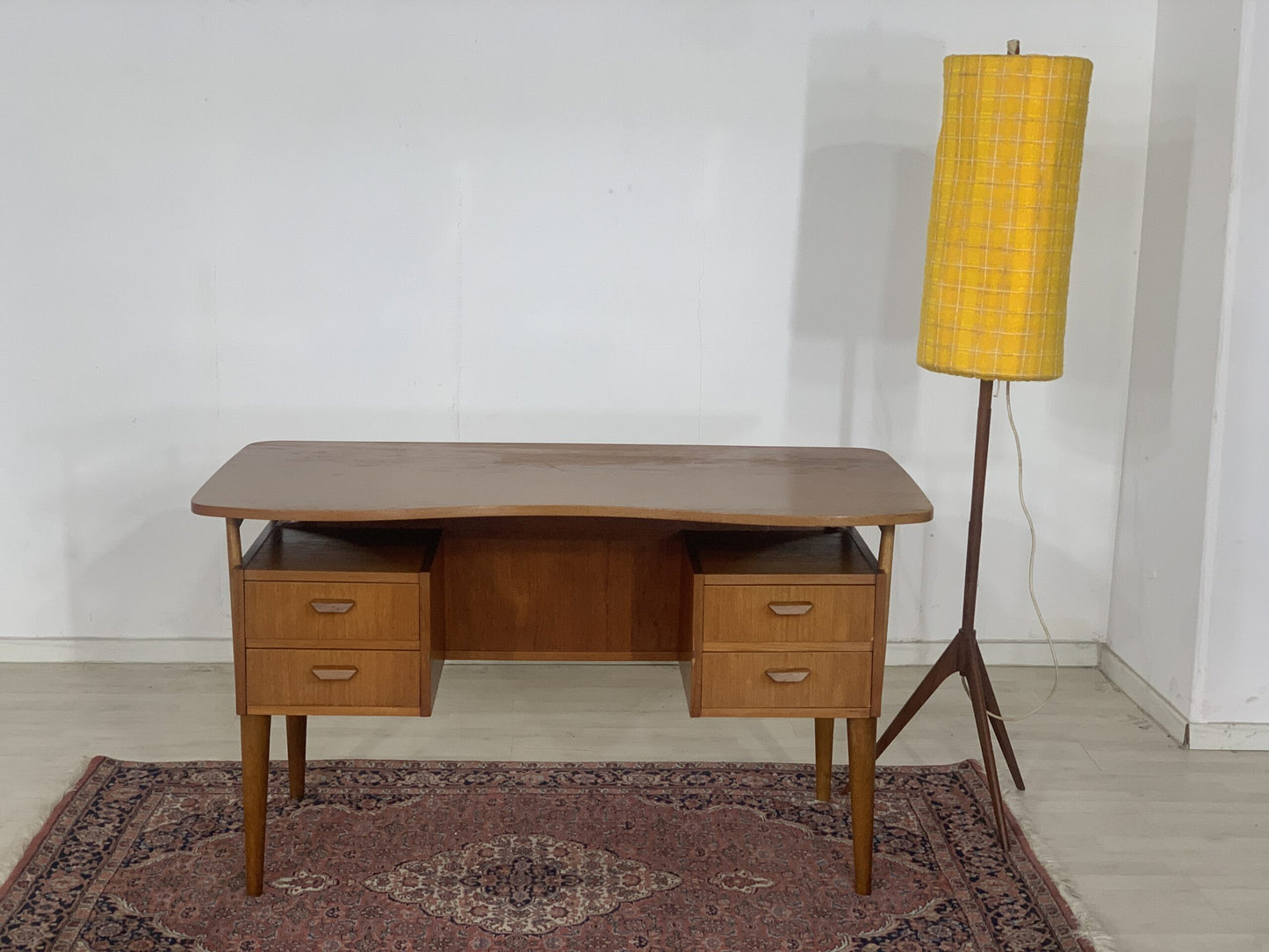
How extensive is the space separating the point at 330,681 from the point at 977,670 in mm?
1356


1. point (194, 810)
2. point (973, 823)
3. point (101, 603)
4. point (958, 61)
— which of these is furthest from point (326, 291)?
point (973, 823)

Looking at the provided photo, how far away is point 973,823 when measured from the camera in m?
2.63

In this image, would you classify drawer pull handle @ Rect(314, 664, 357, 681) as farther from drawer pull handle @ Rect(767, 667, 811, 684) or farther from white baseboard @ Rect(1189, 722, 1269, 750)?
white baseboard @ Rect(1189, 722, 1269, 750)

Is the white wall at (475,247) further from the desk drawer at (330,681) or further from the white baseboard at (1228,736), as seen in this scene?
the desk drawer at (330,681)

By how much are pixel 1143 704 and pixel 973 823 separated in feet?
2.89

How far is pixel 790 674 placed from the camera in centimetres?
225

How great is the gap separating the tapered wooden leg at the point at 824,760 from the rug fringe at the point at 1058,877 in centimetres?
40

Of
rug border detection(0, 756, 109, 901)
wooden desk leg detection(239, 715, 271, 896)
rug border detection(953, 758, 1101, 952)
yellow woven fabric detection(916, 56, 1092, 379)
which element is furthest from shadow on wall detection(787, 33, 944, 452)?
rug border detection(0, 756, 109, 901)

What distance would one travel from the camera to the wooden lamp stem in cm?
258

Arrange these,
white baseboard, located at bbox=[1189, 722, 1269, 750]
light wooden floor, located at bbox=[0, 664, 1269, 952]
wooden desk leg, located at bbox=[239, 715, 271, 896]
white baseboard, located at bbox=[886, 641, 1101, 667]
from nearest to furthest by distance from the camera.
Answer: wooden desk leg, located at bbox=[239, 715, 271, 896] < light wooden floor, located at bbox=[0, 664, 1269, 952] < white baseboard, located at bbox=[1189, 722, 1269, 750] < white baseboard, located at bbox=[886, 641, 1101, 667]

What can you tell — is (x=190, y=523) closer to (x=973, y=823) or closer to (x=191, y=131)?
(x=191, y=131)

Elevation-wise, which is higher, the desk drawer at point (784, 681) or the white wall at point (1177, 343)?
the white wall at point (1177, 343)

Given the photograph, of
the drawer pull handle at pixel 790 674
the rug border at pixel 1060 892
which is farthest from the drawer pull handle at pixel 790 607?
the rug border at pixel 1060 892

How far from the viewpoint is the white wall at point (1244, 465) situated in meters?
2.80
